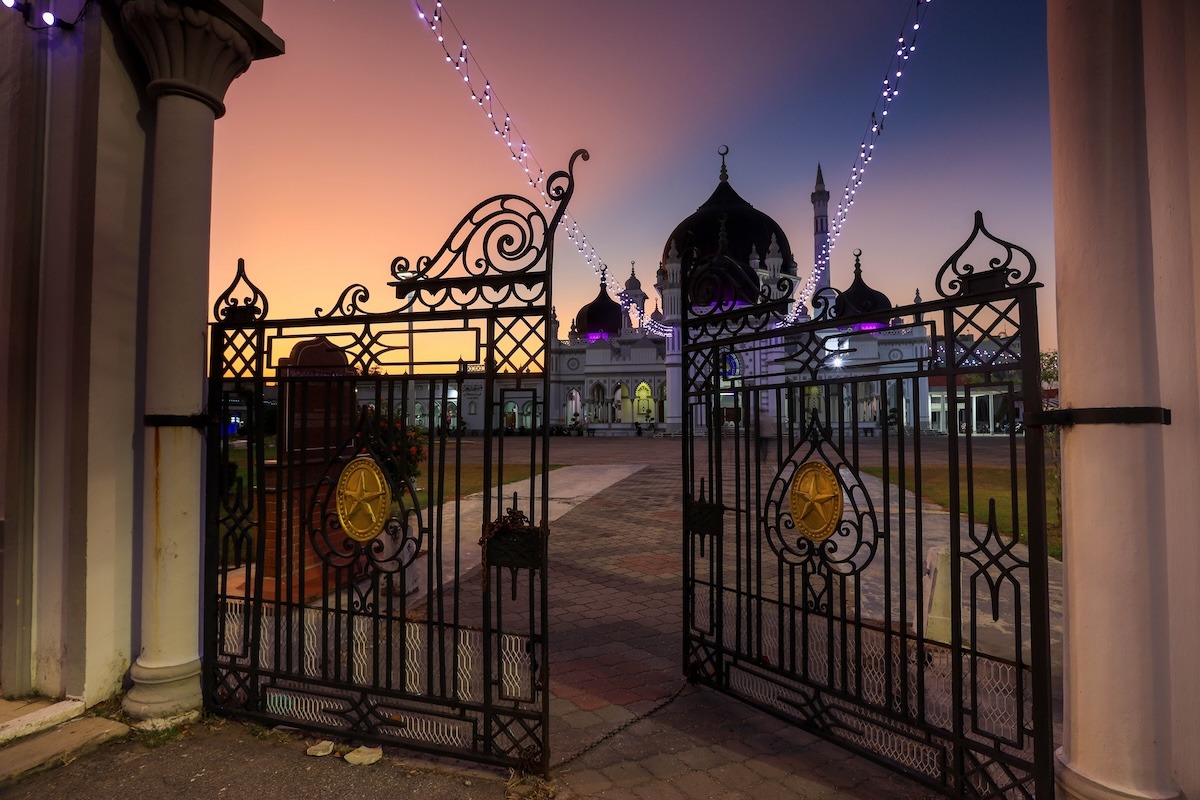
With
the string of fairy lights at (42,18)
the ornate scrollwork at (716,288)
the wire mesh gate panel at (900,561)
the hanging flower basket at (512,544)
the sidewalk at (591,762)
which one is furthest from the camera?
the ornate scrollwork at (716,288)

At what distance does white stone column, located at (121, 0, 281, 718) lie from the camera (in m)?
3.92

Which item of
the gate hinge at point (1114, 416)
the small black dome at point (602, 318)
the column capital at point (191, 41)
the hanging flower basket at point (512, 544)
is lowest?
the hanging flower basket at point (512, 544)

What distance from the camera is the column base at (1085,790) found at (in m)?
2.43

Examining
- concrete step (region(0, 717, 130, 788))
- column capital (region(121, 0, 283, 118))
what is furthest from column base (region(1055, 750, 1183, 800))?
column capital (region(121, 0, 283, 118))

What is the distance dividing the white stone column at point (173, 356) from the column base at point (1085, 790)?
448 centimetres

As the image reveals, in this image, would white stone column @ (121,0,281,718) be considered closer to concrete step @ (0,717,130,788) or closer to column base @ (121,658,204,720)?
column base @ (121,658,204,720)

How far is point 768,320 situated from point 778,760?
2.57m

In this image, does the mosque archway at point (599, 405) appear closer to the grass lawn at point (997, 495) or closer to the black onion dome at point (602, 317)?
the black onion dome at point (602, 317)

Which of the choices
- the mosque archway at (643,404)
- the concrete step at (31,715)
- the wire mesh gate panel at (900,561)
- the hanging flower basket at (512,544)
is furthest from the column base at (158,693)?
→ the mosque archway at (643,404)

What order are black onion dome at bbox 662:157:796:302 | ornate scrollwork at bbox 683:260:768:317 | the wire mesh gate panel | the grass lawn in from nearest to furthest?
the wire mesh gate panel → ornate scrollwork at bbox 683:260:768:317 → the grass lawn → black onion dome at bbox 662:157:796:302

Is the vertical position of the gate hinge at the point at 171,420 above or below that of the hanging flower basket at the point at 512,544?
above

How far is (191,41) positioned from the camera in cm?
399

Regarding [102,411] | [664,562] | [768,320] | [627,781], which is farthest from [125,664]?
[664,562]

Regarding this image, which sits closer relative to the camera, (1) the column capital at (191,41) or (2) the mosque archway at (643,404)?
(1) the column capital at (191,41)
